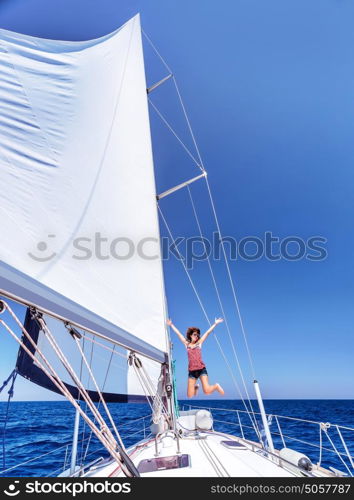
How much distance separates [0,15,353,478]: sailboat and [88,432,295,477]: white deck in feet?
0.06

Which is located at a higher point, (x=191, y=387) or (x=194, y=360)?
(x=194, y=360)

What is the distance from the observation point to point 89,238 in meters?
2.92

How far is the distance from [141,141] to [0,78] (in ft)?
9.10

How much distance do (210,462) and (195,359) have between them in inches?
83.3

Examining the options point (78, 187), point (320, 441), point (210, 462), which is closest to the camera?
point (210, 462)

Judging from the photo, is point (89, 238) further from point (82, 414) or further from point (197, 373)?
point (197, 373)

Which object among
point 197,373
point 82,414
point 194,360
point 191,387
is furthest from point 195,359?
point 82,414

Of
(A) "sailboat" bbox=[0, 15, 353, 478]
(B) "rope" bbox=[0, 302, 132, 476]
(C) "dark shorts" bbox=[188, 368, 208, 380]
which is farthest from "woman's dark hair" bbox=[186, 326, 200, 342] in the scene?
Answer: (B) "rope" bbox=[0, 302, 132, 476]

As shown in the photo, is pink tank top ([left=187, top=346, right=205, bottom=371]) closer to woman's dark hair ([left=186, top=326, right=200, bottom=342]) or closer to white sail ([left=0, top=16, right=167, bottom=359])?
woman's dark hair ([left=186, top=326, right=200, bottom=342])

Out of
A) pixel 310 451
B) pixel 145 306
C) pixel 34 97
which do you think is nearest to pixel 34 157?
pixel 34 97

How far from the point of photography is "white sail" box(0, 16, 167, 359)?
2.25m

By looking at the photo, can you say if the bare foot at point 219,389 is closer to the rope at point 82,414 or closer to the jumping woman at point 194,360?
the jumping woman at point 194,360
